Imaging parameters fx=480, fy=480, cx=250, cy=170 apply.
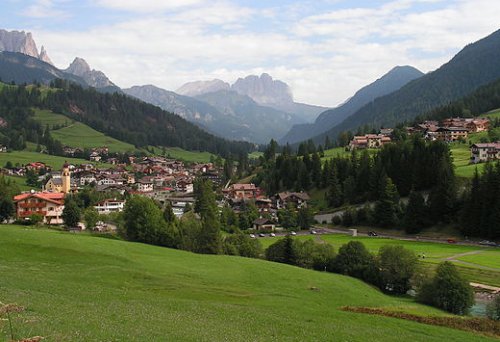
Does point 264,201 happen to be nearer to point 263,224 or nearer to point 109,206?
point 263,224

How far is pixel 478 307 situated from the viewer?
2267 inches

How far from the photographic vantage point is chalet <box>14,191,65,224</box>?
11084 cm

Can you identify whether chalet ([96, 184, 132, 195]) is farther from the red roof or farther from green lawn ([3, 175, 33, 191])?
the red roof

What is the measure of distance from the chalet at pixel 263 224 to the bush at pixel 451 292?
70040 mm

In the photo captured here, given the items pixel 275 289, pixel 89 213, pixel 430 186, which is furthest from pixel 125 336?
pixel 430 186

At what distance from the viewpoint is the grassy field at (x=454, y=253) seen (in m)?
68.9

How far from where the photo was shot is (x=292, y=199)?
475 feet

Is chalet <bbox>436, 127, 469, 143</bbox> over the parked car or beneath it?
over

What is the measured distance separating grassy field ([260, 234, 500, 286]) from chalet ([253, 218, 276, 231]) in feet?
48.7

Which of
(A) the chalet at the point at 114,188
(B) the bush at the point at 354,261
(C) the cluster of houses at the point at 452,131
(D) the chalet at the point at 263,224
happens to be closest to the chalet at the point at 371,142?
(C) the cluster of houses at the point at 452,131

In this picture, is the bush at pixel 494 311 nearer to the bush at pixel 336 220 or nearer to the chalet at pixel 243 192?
the bush at pixel 336 220

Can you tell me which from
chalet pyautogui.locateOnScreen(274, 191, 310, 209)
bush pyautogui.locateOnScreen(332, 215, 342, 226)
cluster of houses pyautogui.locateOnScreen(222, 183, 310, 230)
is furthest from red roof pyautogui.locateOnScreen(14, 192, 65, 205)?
bush pyautogui.locateOnScreen(332, 215, 342, 226)

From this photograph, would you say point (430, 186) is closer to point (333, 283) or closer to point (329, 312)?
point (333, 283)

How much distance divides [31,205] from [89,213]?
1683cm
